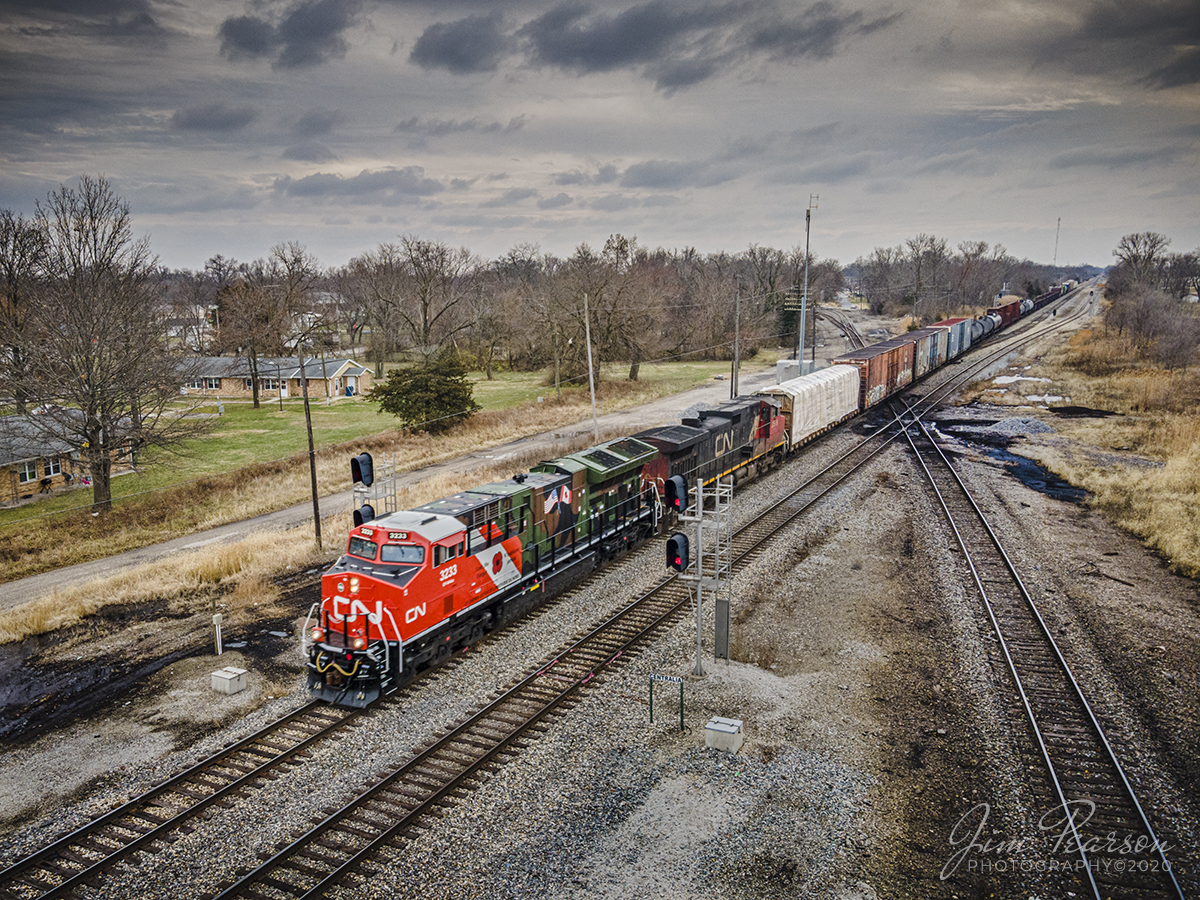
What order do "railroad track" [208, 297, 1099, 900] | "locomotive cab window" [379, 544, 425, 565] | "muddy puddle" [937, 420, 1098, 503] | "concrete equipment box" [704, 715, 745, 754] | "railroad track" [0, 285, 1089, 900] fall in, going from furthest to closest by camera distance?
"muddy puddle" [937, 420, 1098, 503] < "locomotive cab window" [379, 544, 425, 565] < "concrete equipment box" [704, 715, 745, 754] < "railroad track" [0, 285, 1089, 900] < "railroad track" [208, 297, 1099, 900]

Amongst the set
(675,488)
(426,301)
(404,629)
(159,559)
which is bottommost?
(159,559)

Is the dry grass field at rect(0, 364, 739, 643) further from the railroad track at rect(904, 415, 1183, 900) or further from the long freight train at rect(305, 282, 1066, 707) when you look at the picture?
the railroad track at rect(904, 415, 1183, 900)

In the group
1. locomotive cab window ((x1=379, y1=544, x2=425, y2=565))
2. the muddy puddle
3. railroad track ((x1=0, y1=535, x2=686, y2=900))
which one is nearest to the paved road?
locomotive cab window ((x1=379, y1=544, x2=425, y2=565))

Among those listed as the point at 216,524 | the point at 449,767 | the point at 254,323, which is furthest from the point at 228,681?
the point at 254,323

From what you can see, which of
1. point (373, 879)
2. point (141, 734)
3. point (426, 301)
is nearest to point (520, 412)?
point (426, 301)

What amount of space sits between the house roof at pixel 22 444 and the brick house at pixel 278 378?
99.5ft

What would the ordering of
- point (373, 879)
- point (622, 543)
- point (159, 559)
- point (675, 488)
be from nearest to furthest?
1. point (373, 879)
2. point (675, 488)
3. point (622, 543)
4. point (159, 559)

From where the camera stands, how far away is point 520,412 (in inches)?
2239

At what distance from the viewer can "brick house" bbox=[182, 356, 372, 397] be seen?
6956 centimetres

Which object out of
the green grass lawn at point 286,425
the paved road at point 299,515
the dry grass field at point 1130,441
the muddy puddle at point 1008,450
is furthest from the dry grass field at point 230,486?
the dry grass field at point 1130,441

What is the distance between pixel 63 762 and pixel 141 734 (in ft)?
4.24

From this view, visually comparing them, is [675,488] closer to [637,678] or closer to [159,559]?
[637,678]

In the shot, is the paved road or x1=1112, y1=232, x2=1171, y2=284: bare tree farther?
x1=1112, y1=232, x2=1171, y2=284: bare tree

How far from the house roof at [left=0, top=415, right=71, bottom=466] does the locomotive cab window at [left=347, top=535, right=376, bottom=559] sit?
91.3 feet
